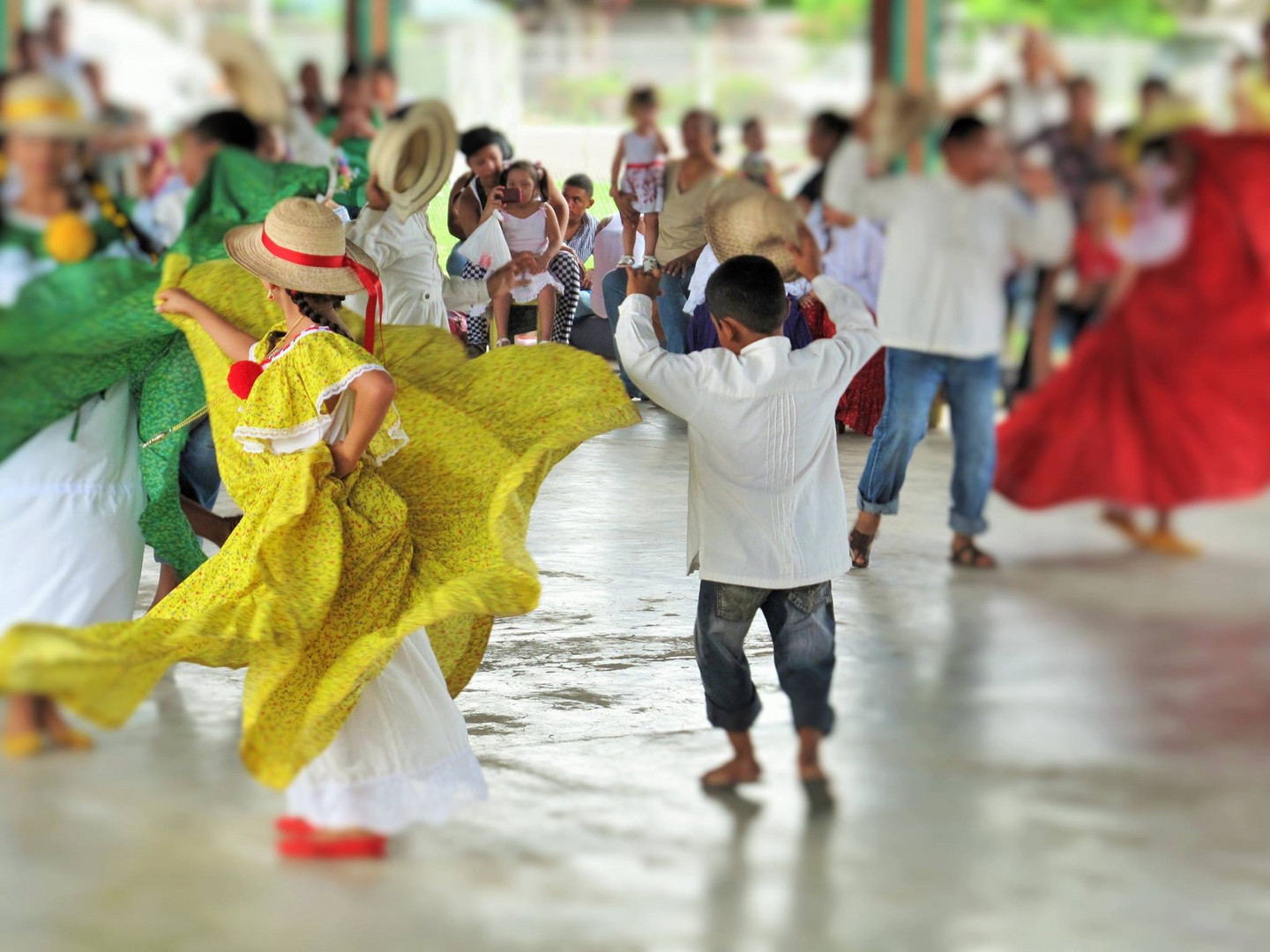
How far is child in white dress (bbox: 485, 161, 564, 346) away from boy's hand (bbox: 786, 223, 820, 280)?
34 cm

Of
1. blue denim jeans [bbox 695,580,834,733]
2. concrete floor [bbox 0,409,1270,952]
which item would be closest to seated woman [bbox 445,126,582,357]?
concrete floor [bbox 0,409,1270,952]

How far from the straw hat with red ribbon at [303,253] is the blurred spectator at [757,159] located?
1.69ft

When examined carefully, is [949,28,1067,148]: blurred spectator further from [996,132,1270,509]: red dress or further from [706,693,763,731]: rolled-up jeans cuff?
[706,693,763,731]: rolled-up jeans cuff

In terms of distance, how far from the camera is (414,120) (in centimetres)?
235

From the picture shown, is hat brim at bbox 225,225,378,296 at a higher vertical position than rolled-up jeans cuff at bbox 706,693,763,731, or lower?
higher

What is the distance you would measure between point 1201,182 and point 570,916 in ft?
4.11

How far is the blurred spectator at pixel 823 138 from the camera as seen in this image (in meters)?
2.26

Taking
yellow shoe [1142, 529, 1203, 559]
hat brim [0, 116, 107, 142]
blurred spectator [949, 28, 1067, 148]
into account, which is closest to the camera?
hat brim [0, 116, 107, 142]

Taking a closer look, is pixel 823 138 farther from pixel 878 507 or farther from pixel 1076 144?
pixel 878 507

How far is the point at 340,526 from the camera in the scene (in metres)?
2.20

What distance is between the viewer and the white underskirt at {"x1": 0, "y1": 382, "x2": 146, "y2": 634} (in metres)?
2.36

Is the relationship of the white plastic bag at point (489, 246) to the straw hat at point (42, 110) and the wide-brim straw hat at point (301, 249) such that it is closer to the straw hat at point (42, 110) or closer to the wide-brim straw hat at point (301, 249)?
the wide-brim straw hat at point (301, 249)

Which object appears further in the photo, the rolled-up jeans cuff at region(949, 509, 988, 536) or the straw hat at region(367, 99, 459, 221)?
the rolled-up jeans cuff at region(949, 509, 988, 536)

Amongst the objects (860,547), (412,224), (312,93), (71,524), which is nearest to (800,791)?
(860,547)
